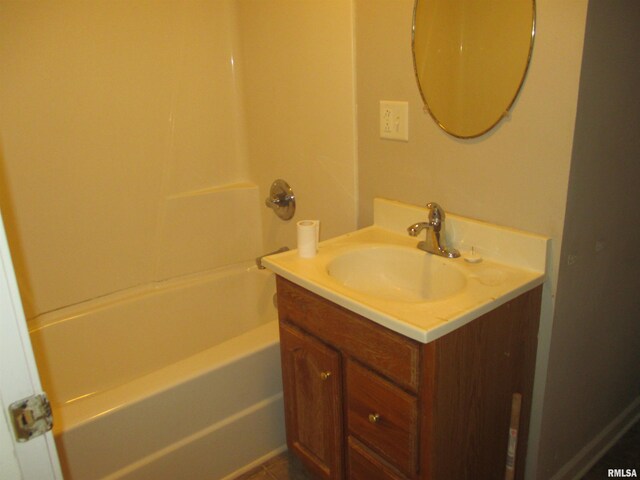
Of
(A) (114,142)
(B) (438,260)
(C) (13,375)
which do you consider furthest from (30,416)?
(A) (114,142)

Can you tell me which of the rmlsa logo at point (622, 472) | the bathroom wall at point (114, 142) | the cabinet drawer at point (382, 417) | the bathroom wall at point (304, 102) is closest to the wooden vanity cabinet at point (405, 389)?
the cabinet drawer at point (382, 417)

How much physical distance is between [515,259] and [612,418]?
0.88m

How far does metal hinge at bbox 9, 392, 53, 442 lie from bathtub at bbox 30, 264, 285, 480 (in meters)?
0.81

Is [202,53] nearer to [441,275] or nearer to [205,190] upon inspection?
[205,190]

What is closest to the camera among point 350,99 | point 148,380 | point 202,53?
point 148,380

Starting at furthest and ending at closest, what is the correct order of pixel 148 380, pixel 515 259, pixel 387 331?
pixel 148 380, pixel 515 259, pixel 387 331

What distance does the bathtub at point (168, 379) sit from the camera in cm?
141

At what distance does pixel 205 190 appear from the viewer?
2186 millimetres

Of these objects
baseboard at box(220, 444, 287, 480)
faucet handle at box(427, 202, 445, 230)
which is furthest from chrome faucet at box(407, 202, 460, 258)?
baseboard at box(220, 444, 287, 480)

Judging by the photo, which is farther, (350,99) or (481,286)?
(350,99)

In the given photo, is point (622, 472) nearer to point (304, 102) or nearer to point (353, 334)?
point (353, 334)

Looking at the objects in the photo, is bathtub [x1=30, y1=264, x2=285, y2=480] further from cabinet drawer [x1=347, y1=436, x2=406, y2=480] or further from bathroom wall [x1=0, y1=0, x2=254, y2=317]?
cabinet drawer [x1=347, y1=436, x2=406, y2=480]

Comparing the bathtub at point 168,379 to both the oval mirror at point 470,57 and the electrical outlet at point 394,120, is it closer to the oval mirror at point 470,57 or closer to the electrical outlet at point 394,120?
the electrical outlet at point 394,120

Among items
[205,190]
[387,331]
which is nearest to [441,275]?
[387,331]
